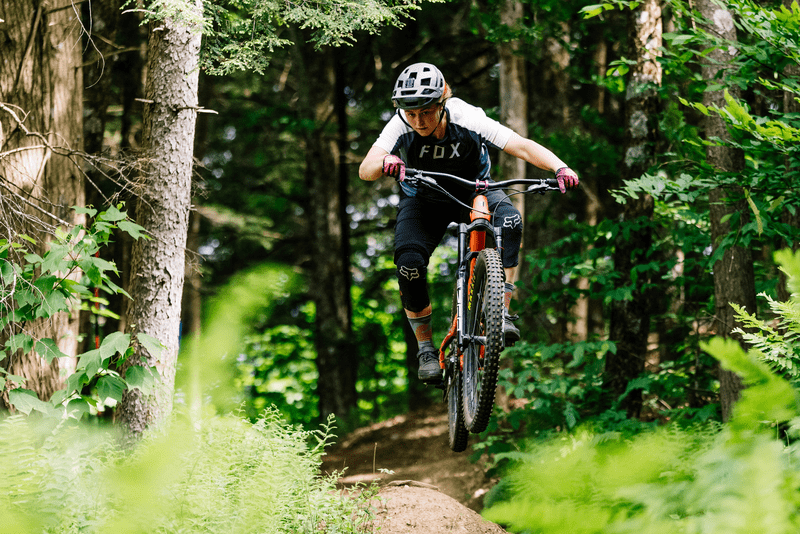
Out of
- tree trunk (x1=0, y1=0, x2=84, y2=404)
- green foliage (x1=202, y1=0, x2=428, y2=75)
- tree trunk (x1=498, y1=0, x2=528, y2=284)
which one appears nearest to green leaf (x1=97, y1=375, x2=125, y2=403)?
tree trunk (x1=0, y1=0, x2=84, y2=404)

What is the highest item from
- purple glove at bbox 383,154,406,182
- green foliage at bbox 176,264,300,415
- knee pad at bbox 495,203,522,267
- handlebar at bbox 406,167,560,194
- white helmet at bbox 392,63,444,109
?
white helmet at bbox 392,63,444,109

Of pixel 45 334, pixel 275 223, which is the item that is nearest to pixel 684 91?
pixel 45 334

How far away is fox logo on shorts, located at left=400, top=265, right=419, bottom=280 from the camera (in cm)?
491

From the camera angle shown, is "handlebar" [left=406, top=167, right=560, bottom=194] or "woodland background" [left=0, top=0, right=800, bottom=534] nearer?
"woodland background" [left=0, top=0, right=800, bottom=534]

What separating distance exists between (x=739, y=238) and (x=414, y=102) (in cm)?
306

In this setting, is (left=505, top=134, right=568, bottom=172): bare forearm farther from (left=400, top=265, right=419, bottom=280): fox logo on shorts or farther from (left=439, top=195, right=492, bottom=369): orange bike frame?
(left=400, top=265, right=419, bottom=280): fox logo on shorts

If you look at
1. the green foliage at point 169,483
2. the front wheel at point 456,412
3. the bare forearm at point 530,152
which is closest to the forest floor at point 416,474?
the green foliage at point 169,483

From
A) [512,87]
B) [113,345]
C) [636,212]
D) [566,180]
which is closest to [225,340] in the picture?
[113,345]

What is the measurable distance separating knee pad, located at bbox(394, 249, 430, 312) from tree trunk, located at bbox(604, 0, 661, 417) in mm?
3199

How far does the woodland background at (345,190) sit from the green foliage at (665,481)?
18.5 inches

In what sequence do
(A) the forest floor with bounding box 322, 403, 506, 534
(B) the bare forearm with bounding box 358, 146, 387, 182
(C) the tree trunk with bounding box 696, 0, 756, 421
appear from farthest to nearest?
(C) the tree trunk with bounding box 696, 0, 756, 421 → (A) the forest floor with bounding box 322, 403, 506, 534 → (B) the bare forearm with bounding box 358, 146, 387, 182

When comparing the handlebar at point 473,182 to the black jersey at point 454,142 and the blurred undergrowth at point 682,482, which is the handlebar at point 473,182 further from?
the blurred undergrowth at point 682,482

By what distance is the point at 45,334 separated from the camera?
5402mm

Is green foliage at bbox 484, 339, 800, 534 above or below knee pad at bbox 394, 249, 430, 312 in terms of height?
below
